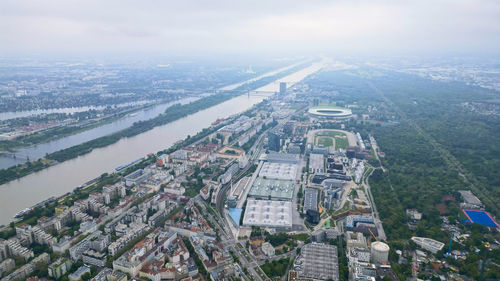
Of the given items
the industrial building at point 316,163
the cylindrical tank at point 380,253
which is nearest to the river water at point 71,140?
the industrial building at point 316,163

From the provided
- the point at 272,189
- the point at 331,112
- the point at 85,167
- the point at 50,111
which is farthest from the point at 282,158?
the point at 50,111

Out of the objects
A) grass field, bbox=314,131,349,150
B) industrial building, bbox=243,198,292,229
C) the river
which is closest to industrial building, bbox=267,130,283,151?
grass field, bbox=314,131,349,150

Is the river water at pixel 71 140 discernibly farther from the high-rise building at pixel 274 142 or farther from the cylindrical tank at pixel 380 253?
the cylindrical tank at pixel 380 253

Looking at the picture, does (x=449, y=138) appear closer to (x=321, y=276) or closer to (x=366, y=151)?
(x=366, y=151)

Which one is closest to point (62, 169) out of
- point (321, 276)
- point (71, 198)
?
point (71, 198)

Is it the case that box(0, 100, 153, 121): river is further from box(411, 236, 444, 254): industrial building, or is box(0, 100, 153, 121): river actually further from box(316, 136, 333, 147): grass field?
box(411, 236, 444, 254): industrial building

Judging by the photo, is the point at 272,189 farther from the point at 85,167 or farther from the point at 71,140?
the point at 71,140
